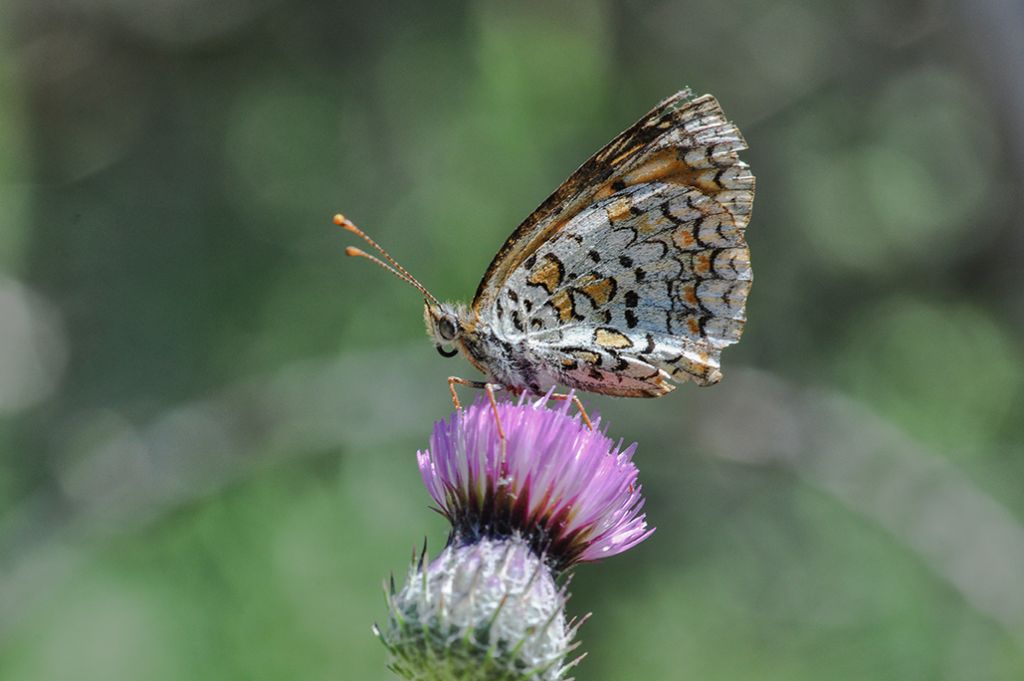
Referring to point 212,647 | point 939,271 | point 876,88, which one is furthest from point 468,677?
point 876,88

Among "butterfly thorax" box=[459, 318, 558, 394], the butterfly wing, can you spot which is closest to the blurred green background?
"butterfly thorax" box=[459, 318, 558, 394]

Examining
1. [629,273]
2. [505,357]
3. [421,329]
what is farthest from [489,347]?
[421,329]

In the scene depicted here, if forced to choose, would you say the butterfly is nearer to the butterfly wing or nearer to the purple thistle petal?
the butterfly wing

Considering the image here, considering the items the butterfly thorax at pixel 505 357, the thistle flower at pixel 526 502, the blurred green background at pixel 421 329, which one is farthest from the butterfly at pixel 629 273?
the blurred green background at pixel 421 329

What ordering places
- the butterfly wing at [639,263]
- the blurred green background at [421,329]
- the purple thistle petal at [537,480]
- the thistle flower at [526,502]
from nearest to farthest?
1. the thistle flower at [526,502]
2. the purple thistle petal at [537,480]
3. the butterfly wing at [639,263]
4. the blurred green background at [421,329]

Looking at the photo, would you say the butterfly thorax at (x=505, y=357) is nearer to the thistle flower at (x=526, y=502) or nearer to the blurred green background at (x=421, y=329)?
the thistle flower at (x=526, y=502)

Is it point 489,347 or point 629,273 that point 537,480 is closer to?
point 489,347
